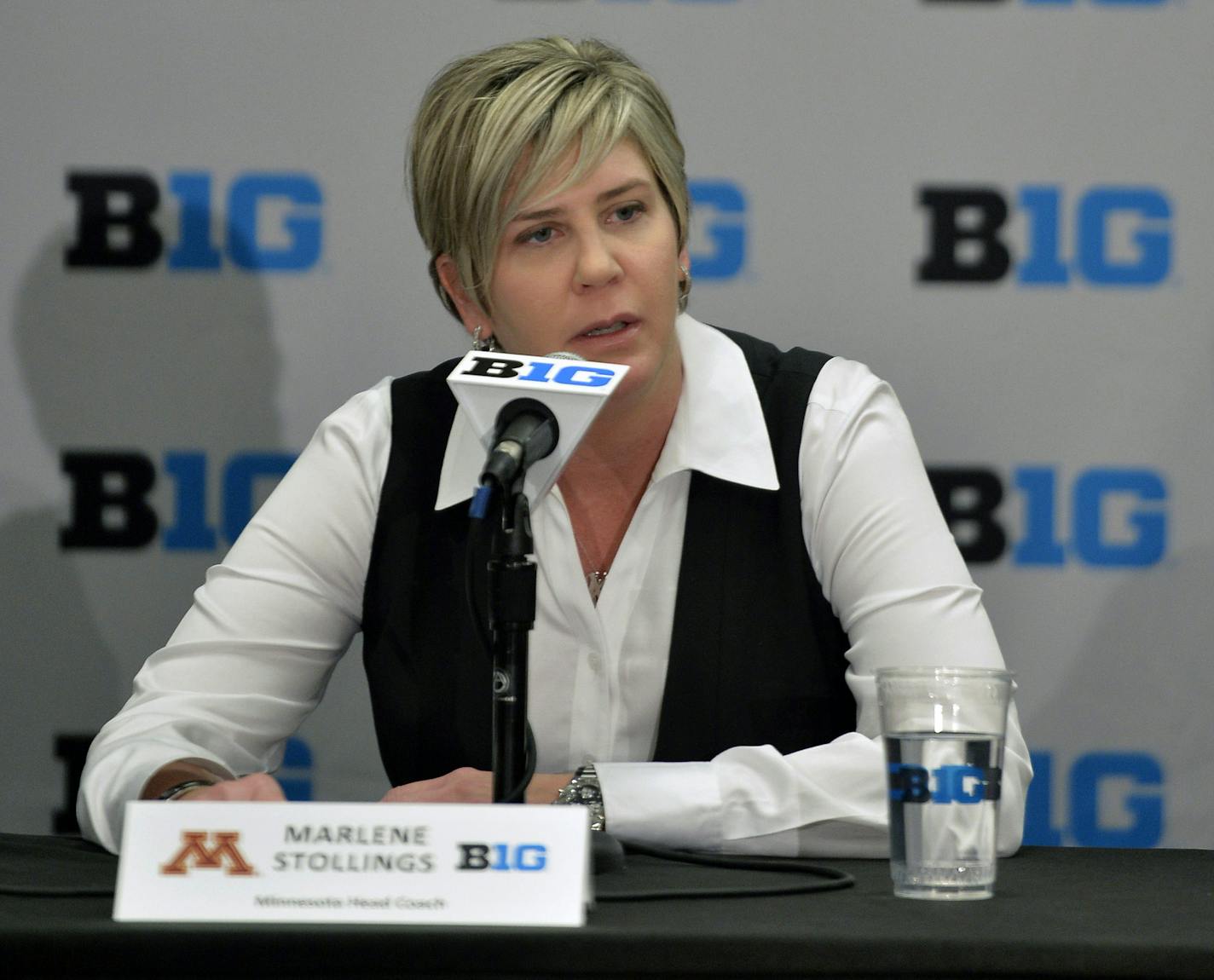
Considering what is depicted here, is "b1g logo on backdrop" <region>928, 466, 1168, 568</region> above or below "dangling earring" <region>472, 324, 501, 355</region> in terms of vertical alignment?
below

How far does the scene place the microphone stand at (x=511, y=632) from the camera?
1.15m

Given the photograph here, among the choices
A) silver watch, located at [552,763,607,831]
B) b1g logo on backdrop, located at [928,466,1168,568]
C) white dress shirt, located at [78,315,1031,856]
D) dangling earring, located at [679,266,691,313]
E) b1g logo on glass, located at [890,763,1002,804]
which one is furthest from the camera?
b1g logo on backdrop, located at [928,466,1168,568]

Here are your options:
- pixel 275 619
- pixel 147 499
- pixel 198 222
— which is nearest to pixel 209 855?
pixel 275 619

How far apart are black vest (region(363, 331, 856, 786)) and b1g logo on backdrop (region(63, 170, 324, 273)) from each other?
0.63 metres

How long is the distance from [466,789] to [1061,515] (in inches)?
48.7

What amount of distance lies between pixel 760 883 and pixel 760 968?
0.82 feet

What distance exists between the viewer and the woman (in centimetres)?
176

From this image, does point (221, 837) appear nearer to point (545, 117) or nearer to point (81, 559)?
point (545, 117)

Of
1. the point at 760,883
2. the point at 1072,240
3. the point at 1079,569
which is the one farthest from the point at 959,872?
the point at 1072,240

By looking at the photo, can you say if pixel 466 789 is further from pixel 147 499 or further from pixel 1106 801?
pixel 1106 801

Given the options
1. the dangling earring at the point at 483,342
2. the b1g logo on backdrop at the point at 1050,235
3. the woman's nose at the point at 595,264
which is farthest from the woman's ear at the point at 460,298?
the b1g logo on backdrop at the point at 1050,235

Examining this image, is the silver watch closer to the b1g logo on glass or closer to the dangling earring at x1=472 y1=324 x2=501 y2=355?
the b1g logo on glass

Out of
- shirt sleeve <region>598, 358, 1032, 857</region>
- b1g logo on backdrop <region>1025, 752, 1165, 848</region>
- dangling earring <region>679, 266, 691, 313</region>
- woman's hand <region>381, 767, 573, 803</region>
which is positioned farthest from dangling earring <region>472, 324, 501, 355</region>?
b1g logo on backdrop <region>1025, 752, 1165, 848</region>

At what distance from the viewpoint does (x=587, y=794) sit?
142 cm
